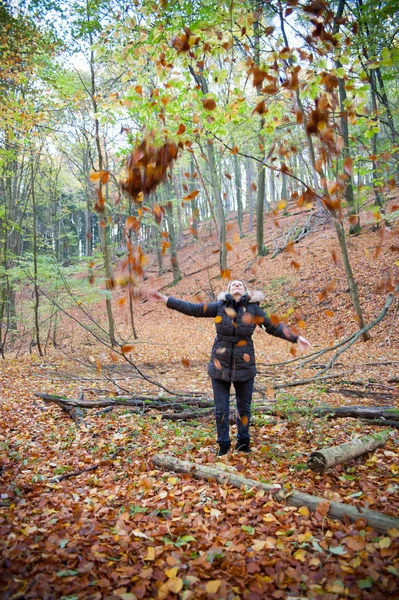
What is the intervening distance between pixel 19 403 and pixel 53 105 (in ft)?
29.8

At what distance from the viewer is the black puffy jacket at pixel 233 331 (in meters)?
4.27

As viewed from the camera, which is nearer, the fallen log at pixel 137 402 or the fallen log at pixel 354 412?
the fallen log at pixel 354 412

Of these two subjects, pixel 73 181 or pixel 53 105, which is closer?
pixel 53 105

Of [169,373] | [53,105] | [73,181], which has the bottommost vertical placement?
[169,373]

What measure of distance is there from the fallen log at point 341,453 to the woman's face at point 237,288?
73.4 inches

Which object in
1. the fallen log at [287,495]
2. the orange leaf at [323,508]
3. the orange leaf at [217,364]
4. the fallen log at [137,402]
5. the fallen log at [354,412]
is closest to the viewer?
the fallen log at [287,495]

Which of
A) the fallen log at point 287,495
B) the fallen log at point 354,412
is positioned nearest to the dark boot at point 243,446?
the fallen log at point 287,495

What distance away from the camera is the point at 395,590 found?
2.18m

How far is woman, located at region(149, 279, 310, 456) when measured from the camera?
427cm

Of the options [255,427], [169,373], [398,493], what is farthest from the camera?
[169,373]

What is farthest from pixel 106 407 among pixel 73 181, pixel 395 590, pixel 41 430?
pixel 73 181

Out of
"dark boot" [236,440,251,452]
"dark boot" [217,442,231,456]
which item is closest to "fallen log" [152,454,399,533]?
"dark boot" [217,442,231,456]

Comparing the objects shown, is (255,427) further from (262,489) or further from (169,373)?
(169,373)

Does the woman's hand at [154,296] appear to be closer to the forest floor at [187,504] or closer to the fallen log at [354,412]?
the forest floor at [187,504]
